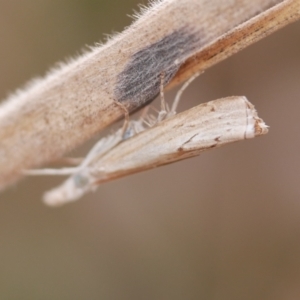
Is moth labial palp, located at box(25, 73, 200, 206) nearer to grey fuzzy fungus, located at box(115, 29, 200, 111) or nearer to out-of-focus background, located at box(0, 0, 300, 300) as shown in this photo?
grey fuzzy fungus, located at box(115, 29, 200, 111)

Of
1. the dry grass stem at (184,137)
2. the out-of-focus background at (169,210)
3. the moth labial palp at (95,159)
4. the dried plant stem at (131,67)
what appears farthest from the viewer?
the out-of-focus background at (169,210)

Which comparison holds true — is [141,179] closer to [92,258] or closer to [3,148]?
[92,258]

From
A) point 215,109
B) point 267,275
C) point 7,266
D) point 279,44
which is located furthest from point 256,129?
point 7,266

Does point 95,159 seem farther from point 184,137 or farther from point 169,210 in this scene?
point 169,210

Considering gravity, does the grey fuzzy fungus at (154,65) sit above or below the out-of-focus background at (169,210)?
below

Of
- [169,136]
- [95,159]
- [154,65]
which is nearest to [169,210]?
[95,159]

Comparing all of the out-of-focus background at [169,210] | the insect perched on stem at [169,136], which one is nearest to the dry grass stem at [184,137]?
the insect perched on stem at [169,136]

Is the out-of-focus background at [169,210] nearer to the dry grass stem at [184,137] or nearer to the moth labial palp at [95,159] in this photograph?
the moth labial palp at [95,159]
